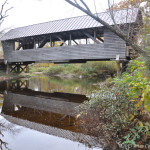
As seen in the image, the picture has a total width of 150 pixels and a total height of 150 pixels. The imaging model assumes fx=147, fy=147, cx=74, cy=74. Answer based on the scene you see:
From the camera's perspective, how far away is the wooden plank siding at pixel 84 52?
855 cm

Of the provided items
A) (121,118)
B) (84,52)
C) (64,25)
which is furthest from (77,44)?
(121,118)

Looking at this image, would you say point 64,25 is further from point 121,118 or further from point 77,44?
point 121,118

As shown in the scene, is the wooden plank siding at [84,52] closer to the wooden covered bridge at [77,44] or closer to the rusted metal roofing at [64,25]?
the wooden covered bridge at [77,44]

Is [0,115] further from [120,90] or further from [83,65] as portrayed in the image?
[83,65]

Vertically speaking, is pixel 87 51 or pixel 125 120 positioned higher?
pixel 87 51

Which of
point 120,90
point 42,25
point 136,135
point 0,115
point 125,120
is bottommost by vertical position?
point 0,115

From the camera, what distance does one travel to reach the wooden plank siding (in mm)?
8547

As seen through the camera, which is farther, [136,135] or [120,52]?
[120,52]

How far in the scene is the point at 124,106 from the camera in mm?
2377

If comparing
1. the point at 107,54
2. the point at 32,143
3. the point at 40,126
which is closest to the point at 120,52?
the point at 107,54

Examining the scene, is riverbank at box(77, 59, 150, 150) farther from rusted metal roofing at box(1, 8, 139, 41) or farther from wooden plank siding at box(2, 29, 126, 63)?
rusted metal roofing at box(1, 8, 139, 41)

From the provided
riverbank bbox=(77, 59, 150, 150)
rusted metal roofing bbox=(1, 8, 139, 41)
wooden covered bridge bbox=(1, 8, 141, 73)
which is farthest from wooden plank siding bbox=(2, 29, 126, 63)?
riverbank bbox=(77, 59, 150, 150)

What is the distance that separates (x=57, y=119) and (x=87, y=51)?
6291 mm

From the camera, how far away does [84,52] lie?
368 inches
